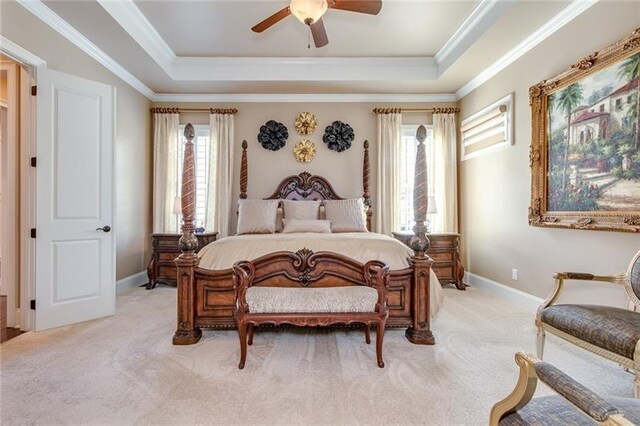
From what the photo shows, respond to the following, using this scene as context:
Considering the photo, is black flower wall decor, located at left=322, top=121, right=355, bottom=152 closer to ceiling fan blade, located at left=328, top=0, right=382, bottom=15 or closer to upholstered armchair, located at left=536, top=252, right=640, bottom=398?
ceiling fan blade, located at left=328, top=0, right=382, bottom=15

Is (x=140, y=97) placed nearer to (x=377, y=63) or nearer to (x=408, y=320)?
(x=377, y=63)

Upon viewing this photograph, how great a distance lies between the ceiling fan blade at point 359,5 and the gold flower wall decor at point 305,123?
8.68 ft

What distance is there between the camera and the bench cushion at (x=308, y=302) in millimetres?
2439

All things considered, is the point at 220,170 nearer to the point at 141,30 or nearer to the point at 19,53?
the point at 141,30

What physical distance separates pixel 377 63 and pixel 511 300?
12.5 ft

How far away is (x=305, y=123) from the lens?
545 cm

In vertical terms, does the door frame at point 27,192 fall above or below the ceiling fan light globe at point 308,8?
below

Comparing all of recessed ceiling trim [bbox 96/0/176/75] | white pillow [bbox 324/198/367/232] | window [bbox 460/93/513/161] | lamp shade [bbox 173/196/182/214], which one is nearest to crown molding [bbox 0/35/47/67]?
recessed ceiling trim [bbox 96/0/176/75]

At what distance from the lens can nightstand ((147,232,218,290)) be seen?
4770 millimetres

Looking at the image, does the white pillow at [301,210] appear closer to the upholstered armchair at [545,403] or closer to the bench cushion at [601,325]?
the bench cushion at [601,325]

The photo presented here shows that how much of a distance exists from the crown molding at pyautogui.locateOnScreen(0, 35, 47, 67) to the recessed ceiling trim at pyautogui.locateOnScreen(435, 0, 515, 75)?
4620 mm

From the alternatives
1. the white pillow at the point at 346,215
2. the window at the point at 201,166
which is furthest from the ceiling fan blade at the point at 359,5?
the window at the point at 201,166

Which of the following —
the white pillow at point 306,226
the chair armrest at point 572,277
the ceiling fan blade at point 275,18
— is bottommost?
the chair armrest at point 572,277

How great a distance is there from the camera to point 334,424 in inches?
69.3
